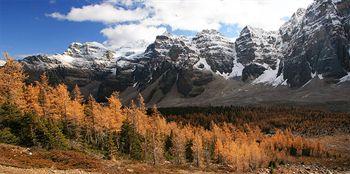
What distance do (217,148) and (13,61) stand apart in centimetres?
7476

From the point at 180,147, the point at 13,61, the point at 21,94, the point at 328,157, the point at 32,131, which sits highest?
the point at 13,61

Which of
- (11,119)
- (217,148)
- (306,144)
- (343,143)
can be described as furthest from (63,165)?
(343,143)

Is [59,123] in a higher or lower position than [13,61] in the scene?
lower

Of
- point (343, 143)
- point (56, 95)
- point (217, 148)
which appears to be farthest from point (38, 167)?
point (343, 143)

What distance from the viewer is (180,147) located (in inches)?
4338

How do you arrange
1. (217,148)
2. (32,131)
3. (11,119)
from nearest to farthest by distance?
(32,131)
(11,119)
(217,148)

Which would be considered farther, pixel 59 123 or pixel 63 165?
pixel 59 123

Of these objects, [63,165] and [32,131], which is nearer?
[63,165]

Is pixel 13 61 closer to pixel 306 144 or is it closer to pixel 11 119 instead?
pixel 11 119

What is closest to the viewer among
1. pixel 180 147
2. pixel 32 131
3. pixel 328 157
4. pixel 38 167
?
pixel 38 167

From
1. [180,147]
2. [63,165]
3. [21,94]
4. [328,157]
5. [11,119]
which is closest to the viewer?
[63,165]

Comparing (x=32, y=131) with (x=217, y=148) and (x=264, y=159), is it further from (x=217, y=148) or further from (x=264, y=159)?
(x=264, y=159)

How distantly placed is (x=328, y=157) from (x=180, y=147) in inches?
3345

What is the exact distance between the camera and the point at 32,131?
6769 cm
